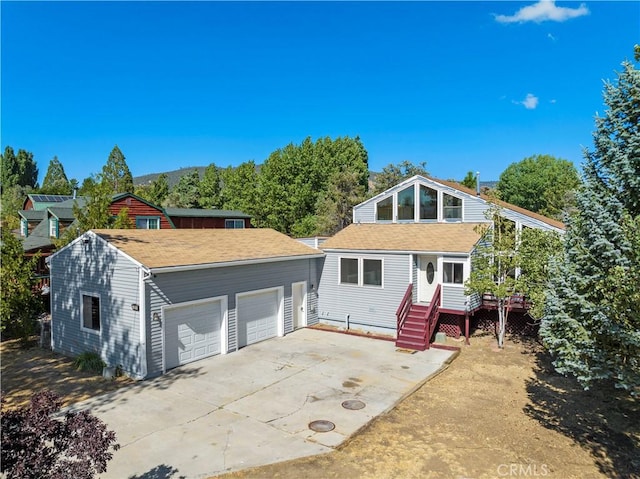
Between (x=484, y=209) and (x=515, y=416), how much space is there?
9.88m

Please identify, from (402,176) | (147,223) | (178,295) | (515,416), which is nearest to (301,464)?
(515,416)

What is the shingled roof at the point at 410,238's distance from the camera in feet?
52.4

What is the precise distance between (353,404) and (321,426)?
140cm

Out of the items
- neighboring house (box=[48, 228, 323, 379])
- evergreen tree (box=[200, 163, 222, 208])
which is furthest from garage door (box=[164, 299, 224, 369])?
evergreen tree (box=[200, 163, 222, 208])

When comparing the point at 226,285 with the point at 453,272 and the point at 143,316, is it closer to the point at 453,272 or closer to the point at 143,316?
the point at 143,316

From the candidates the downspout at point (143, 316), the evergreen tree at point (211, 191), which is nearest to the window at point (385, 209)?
the downspout at point (143, 316)

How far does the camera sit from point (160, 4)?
16.7 metres

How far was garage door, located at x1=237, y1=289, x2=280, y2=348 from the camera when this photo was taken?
49.0ft

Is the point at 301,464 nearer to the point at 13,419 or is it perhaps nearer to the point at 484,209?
the point at 13,419

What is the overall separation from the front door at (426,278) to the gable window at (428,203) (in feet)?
8.87

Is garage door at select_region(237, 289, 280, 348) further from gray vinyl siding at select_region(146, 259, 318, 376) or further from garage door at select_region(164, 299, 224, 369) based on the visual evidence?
garage door at select_region(164, 299, 224, 369)

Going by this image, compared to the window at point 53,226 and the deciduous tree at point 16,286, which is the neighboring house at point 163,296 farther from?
the window at point 53,226

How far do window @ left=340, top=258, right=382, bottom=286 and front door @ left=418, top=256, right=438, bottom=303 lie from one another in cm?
166

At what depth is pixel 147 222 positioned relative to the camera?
3092 cm
